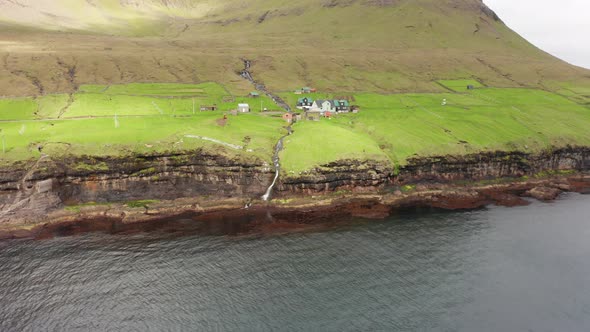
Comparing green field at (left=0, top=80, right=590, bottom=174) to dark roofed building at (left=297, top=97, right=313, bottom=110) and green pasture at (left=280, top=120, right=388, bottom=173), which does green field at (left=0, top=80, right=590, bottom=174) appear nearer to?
green pasture at (left=280, top=120, right=388, bottom=173)

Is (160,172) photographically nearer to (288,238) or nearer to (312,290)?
(288,238)

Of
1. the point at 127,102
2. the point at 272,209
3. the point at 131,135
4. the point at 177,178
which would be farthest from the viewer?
the point at 127,102

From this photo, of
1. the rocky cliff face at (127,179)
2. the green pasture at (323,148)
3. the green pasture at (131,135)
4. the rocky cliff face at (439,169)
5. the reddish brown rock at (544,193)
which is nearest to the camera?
the rocky cliff face at (127,179)

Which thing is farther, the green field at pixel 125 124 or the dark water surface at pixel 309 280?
the green field at pixel 125 124

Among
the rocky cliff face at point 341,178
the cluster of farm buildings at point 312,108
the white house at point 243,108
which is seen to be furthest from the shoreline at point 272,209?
the white house at point 243,108

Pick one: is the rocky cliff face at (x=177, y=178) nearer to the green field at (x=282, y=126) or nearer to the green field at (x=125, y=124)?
the green field at (x=282, y=126)

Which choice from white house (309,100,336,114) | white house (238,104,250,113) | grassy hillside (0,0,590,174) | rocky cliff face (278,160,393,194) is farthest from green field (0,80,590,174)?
white house (309,100,336,114)

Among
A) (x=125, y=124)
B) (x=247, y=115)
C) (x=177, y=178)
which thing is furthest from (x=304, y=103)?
(x=177, y=178)

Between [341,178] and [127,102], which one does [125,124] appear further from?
[341,178]
